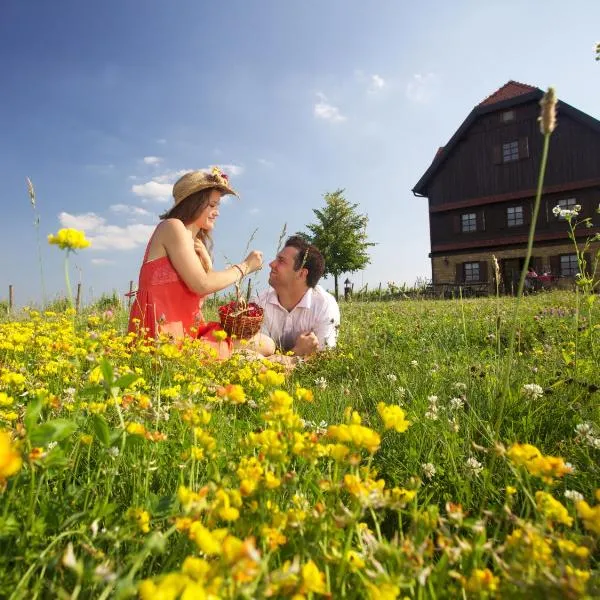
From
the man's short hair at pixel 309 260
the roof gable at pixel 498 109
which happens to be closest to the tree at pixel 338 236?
the roof gable at pixel 498 109

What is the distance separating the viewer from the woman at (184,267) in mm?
4035

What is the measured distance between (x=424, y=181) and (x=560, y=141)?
7047 mm

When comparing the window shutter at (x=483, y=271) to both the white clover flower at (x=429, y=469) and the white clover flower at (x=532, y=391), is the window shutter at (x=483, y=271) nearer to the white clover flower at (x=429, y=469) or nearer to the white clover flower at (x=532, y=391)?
the white clover flower at (x=532, y=391)

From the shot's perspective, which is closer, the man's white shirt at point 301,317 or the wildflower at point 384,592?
the wildflower at point 384,592

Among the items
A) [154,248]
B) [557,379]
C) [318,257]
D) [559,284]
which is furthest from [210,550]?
[559,284]

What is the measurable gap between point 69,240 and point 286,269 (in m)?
3.95

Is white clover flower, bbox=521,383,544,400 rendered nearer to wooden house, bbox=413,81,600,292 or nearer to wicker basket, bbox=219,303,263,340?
wicker basket, bbox=219,303,263,340

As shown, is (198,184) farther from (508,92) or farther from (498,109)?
(508,92)

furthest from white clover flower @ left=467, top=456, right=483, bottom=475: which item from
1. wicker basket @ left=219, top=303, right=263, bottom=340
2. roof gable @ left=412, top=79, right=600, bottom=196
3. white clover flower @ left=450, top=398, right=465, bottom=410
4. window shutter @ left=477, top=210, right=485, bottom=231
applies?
roof gable @ left=412, top=79, right=600, bottom=196

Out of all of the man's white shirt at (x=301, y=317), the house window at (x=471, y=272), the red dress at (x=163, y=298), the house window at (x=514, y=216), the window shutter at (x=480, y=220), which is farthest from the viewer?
the window shutter at (x=480, y=220)

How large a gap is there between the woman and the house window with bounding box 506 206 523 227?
24.0 meters

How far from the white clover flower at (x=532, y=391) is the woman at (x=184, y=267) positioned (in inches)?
83.3

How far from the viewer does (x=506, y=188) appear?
25.2 metres

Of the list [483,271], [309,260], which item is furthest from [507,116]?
[309,260]
